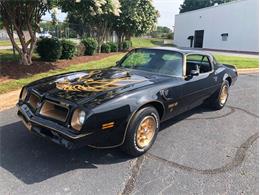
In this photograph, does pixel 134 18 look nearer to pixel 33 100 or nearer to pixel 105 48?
pixel 105 48

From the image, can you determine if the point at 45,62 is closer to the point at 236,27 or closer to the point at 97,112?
the point at 97,112

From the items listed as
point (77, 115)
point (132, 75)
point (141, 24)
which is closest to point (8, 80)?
point (132, 75)

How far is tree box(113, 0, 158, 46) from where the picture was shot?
1966 cm

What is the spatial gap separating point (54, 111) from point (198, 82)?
8.59ft

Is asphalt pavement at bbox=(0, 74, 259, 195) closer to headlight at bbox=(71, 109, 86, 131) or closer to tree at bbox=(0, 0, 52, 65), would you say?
headlight at bbox=(71, 109, 86, 131)

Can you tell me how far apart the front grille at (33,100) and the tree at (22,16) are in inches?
208

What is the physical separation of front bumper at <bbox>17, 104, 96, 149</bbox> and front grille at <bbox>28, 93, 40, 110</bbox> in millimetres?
161

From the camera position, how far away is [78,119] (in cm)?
299

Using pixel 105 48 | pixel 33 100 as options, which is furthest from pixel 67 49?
pixel 33 100

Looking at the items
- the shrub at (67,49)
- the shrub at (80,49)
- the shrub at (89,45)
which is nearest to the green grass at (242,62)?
the shrub at (89,45)

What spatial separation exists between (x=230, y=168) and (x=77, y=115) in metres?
2.04

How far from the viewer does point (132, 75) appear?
4.29 m

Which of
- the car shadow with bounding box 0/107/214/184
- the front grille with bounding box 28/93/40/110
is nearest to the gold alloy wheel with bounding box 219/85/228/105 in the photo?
the car shadow with bounding box 0/107/214/184

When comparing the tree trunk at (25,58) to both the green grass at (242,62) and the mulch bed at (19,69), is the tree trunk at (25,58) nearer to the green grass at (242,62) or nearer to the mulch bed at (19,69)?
the mulch bed at (19,69)
